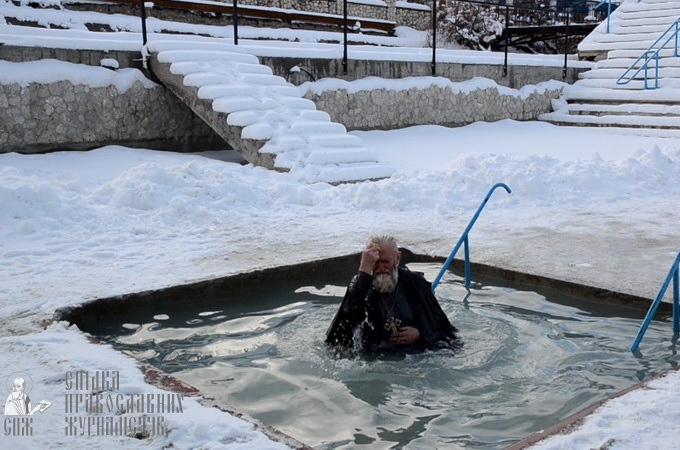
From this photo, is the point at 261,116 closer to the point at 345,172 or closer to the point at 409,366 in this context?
the point at 345,172

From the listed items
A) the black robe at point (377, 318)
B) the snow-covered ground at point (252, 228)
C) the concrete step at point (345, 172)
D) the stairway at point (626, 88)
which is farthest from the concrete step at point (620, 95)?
the black robe at point (377, 318)

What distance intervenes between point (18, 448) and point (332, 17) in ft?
70.3

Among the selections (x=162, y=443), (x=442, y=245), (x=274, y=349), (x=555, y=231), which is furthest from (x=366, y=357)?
(x=555, y=231)

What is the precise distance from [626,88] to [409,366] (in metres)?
15.8

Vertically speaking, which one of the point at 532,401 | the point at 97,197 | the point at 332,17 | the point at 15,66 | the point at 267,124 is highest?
the point at 332,17

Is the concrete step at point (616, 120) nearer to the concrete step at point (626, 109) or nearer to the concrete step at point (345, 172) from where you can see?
the concrete step at point (626, 109)

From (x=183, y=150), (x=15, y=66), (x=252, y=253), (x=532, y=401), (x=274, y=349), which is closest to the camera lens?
(x=532, y=401)

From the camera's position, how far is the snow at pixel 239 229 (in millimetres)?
3699

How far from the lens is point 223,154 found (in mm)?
12352

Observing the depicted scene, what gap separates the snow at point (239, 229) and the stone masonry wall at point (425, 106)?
256 cm

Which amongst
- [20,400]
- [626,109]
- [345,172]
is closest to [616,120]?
[626,109]

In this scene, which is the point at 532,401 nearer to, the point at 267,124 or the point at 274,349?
the point at 274,349

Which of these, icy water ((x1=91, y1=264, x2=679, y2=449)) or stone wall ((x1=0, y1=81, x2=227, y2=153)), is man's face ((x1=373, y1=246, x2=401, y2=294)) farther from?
stone wall ((x1=0, y1=81, x2=227, y2=153))

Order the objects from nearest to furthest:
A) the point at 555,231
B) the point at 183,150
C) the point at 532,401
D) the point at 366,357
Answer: the point at 532,401, the point at 366,357, the point at 555,231, the point at 183,150
